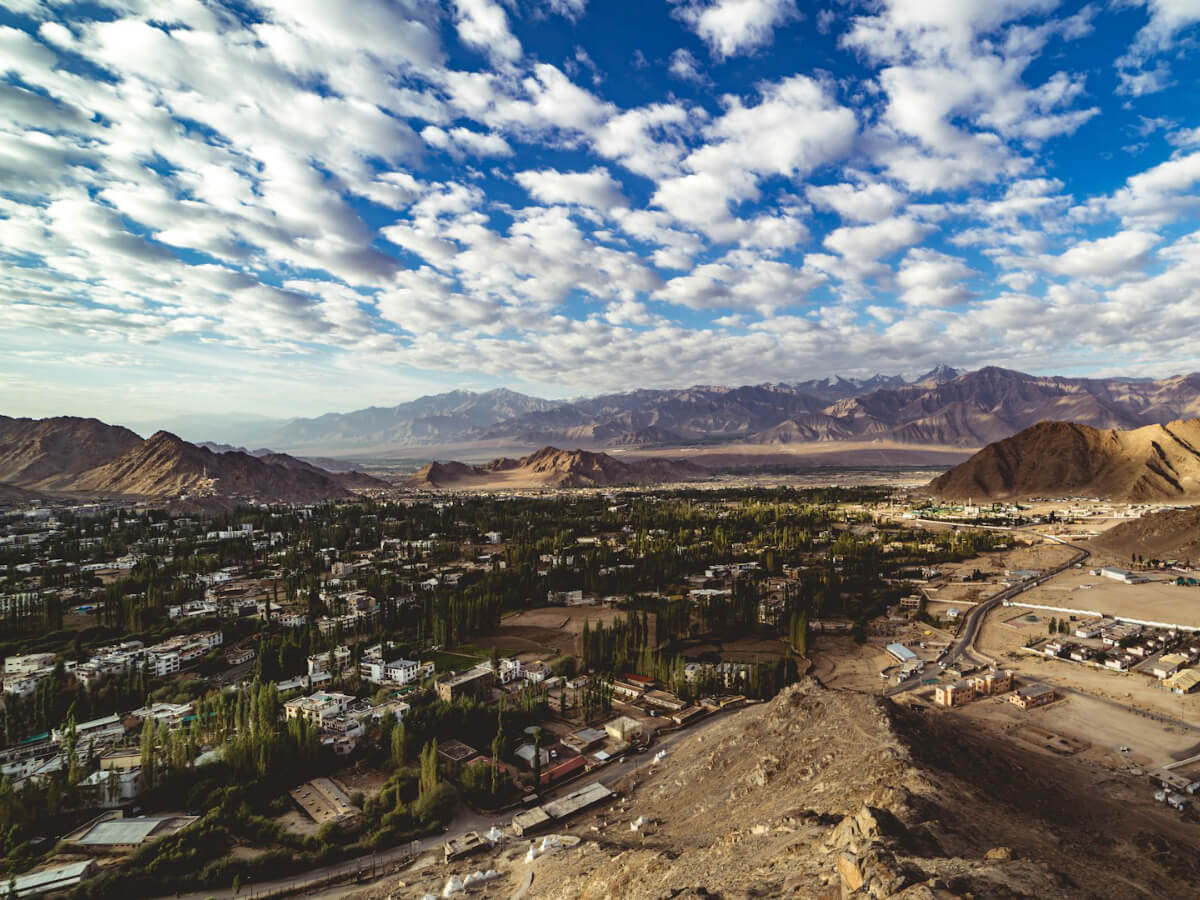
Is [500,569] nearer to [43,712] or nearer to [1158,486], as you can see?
[43,712]

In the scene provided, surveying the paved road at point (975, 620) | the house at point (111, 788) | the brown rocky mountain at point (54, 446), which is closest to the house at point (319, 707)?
the house at point (111, 788)

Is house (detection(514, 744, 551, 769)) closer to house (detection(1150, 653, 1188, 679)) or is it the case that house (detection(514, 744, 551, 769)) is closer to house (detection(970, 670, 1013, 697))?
house (detection(970, 670, 1013, 697))

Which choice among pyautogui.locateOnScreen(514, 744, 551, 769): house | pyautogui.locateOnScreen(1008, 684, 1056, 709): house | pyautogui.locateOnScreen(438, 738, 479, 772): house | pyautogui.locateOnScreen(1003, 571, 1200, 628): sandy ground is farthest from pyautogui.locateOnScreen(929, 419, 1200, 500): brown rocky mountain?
pyautogui.locateOnScreen(438, 738, 479, 772): house

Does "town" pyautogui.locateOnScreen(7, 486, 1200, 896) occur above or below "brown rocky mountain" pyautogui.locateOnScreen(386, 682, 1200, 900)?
below

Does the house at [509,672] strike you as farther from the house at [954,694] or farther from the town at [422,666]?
the house at [954,694]

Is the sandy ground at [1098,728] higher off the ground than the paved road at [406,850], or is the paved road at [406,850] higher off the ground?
the sandy ground at [1098,728]

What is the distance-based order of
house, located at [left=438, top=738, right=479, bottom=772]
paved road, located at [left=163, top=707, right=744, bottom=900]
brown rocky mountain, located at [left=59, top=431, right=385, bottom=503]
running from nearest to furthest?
1. paved road, located at [left=163, top=707, right=744, bottom=900]
2. house, located at [left=438, top=738, right=479, bottom=772]
3. brown rocky mountain, located at [left=59, top=431, right=385, bottom=503]

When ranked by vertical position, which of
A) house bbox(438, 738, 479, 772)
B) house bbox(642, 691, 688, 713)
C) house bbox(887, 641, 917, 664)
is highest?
house bbox(438, 738, 479, 772)
